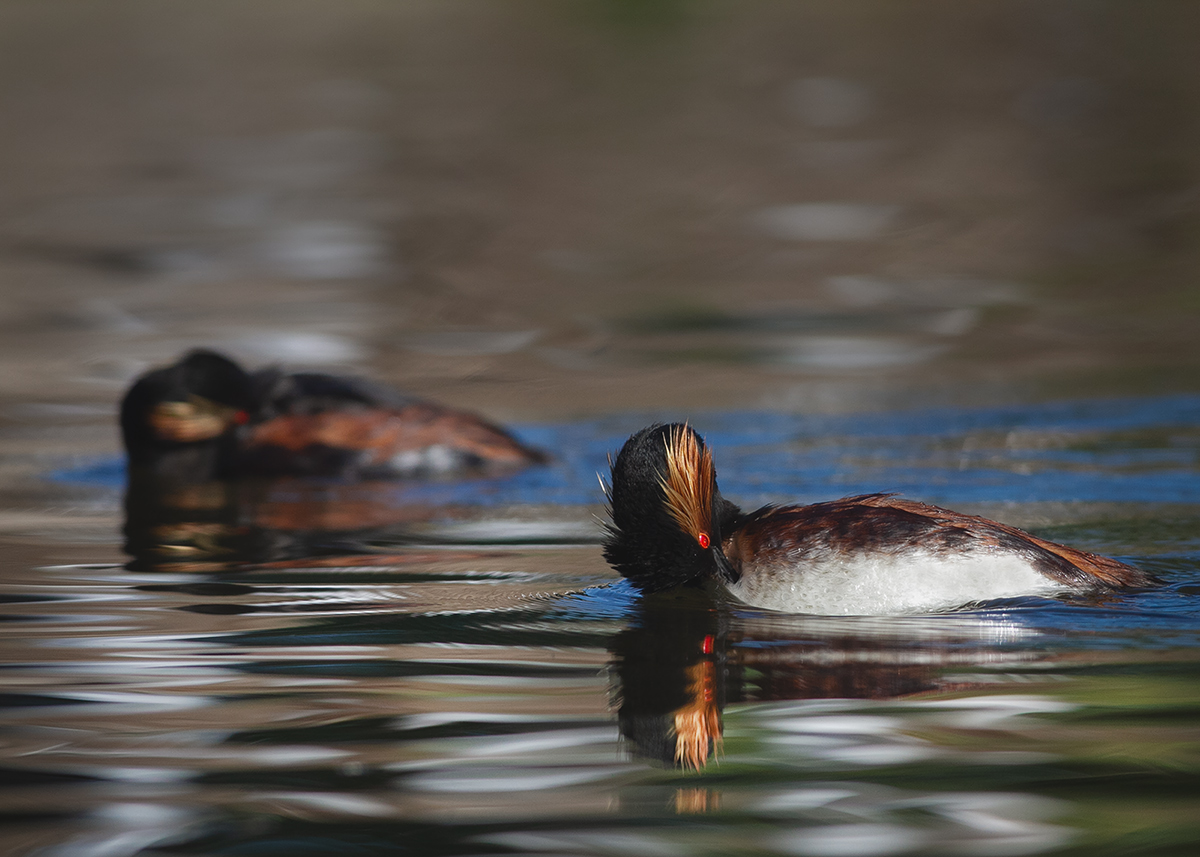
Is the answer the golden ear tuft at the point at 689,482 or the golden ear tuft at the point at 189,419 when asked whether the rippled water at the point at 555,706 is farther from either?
the golden ear tuft at the point at 189,419

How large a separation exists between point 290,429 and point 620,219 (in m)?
11.0

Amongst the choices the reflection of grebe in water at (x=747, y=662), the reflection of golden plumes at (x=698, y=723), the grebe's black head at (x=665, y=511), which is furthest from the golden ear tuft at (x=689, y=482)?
the reflection of golden plumes at (x=698, y=723)

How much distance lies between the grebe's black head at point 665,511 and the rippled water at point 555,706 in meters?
0.25

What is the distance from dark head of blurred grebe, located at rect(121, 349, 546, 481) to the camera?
11.8m

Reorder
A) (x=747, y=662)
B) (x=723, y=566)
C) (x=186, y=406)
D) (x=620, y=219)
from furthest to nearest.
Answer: (x=620, y=219) < (x=186, y=406) < (x=723, y=566) < (x=747, y=662)

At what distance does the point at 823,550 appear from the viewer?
720 centimetres

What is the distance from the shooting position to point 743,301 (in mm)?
17094

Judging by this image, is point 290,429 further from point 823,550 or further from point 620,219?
point 620,219

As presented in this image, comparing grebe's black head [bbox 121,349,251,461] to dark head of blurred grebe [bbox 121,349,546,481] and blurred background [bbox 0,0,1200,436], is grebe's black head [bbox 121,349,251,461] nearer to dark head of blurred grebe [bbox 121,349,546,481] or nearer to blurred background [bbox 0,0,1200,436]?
dark head of blurred grebe [bbox 121,349,546,481]

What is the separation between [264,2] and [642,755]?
45408 millimetres

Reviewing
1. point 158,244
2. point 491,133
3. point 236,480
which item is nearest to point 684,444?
point 236,480

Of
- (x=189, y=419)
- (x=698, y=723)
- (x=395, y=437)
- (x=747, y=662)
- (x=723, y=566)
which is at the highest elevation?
(x=189, y=419)

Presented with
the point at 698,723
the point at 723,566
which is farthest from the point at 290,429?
the point at 698,723

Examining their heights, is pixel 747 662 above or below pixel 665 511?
below
